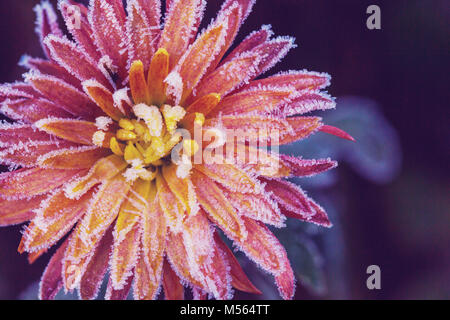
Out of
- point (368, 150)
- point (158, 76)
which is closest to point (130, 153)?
point (158, 76)

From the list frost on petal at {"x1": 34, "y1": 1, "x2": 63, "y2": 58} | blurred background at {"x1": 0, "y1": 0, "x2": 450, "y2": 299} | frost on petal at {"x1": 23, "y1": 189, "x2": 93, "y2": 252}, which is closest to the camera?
frost on petal at {"x1": 23, "y1": 189, "x2": 93, "y2": 252}

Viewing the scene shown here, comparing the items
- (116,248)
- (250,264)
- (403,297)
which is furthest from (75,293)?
(403,297)

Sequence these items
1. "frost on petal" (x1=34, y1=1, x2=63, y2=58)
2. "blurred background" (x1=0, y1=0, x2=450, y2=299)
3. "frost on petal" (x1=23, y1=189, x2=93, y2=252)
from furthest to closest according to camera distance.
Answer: "blurred background" (x1=0, y1=0, x2=450, y2=299)
"frost on petal" (x1=34, y1=1, x2=63, y2=58)
"frost on petal" (x1=23, y1=189, x2=93, y2=252)

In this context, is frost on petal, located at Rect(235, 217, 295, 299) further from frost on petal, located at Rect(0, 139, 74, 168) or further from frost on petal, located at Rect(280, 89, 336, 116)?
frost on petal, located at Rect(0, 139, 74, 168)

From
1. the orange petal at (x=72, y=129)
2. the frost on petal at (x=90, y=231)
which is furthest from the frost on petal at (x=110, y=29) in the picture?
the frost on petal at (x=90, y=231)

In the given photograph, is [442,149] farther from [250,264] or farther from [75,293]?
[75,293]

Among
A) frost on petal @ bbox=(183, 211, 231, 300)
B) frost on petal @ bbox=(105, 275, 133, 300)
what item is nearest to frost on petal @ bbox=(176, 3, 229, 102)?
frost on petal @ bbox=(183, 211, 231, 300)
